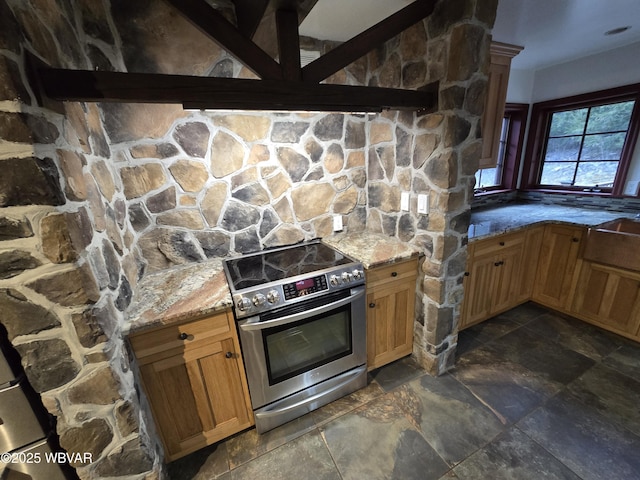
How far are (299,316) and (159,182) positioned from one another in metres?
1.23

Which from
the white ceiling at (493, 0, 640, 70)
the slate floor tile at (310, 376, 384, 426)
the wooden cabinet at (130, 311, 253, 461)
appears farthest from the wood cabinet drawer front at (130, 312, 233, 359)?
the white ceiling at (493, 0, 640, 70)

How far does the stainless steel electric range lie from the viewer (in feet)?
4.59

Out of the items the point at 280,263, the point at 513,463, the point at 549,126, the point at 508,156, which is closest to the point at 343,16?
the point at 280,263

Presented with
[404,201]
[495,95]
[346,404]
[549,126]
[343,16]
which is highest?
[343,16]

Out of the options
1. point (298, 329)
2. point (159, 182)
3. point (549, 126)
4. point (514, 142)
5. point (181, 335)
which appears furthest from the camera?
point (514, 142)

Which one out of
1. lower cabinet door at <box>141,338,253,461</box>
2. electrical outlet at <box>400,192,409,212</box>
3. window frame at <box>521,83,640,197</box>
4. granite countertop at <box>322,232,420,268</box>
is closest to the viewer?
lower cabinet door at <box>141,338,253,461</box>

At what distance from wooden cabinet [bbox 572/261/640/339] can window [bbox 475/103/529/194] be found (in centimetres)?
136

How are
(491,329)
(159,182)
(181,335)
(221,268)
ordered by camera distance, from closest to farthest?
(181,335) → (159,182) → (221,268) → (491,329)

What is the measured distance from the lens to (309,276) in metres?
1.49

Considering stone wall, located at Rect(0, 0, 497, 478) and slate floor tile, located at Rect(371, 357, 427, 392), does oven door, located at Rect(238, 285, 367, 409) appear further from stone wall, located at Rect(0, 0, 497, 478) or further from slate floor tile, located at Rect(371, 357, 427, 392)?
stone wall, located at Rect(0, 0, 497, 478)

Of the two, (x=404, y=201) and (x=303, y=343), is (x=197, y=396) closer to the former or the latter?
(x=303, y=343)

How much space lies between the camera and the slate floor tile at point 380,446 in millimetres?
1376

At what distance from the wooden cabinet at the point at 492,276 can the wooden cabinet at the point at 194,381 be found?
188 cm

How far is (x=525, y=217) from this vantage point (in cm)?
255
